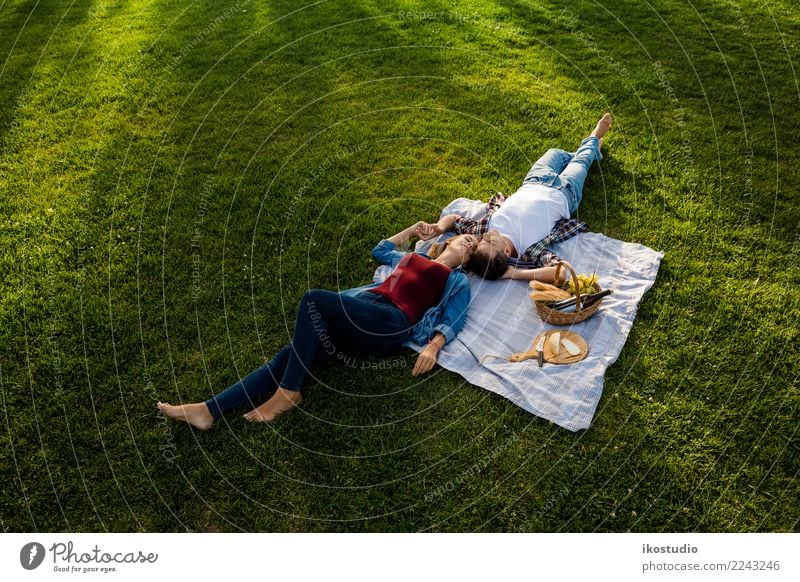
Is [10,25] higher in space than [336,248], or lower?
higher

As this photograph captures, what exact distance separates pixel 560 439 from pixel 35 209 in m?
6.88

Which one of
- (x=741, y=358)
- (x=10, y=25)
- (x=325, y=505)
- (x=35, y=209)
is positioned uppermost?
(x=10, y=25)

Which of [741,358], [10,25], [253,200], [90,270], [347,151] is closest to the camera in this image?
[741,358]

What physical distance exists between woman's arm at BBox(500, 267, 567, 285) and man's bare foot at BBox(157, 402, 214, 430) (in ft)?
11.1

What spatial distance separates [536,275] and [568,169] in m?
1.94

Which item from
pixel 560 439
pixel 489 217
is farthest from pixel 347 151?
pixel 560 439

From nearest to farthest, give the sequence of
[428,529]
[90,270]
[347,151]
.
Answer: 1. [428,529]
2. [90,270]
3. [347,151]

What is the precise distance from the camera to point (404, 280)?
20.5 ft

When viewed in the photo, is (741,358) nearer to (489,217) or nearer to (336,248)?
(489,217)

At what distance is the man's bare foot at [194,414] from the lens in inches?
213

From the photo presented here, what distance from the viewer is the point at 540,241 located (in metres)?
7.22

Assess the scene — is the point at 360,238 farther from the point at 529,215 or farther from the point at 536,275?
the point at 536,275

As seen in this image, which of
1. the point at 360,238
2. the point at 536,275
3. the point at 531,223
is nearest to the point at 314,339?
the point at 360,238

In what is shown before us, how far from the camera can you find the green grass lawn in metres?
4.98
